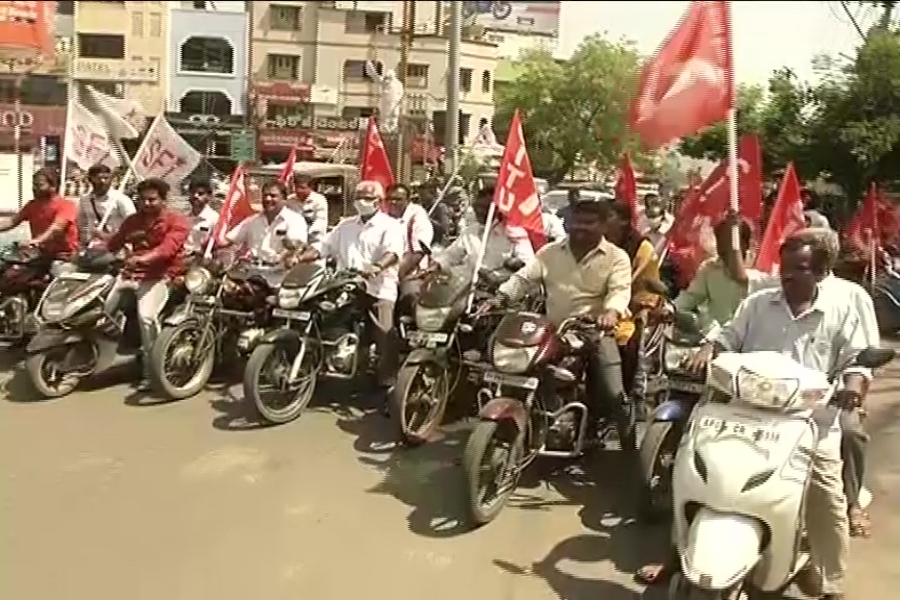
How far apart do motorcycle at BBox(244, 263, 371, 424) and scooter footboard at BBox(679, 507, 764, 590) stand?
3264 mm

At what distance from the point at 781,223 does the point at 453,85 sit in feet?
35.8

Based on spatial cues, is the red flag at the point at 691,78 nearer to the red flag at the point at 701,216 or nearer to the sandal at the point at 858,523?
the red flag at the point at 701,216

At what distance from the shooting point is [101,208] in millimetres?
7949

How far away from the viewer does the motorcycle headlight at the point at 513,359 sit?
499 cm

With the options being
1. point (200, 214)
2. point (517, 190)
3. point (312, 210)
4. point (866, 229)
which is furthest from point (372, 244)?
point (866, 229)

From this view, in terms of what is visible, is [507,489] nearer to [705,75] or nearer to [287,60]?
[705,75]

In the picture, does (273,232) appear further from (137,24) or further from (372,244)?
(137,24)

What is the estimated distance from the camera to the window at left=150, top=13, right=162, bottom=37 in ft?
148

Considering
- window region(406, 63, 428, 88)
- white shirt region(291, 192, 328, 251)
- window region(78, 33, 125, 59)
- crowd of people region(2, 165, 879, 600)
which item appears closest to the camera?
crowd of people region(2, 165, 879, 600)

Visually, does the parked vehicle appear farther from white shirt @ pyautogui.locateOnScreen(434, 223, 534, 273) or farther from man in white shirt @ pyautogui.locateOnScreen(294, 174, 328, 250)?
man in white shirt @ pyautogui.locateOnScreen(294, 174, 328, 250)

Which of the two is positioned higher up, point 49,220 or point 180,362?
point 49,220

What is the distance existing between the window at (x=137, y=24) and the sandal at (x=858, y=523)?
45.2 m

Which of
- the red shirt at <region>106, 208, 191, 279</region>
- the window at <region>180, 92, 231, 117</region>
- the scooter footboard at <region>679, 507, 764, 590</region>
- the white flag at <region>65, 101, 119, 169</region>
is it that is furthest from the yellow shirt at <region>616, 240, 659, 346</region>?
the window at <region>180, 92, 231, 117</region>

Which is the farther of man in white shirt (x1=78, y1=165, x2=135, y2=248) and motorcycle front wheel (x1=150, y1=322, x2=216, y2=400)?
man in white shirt (x1=78, y1=165, x2=135, y2=248)
